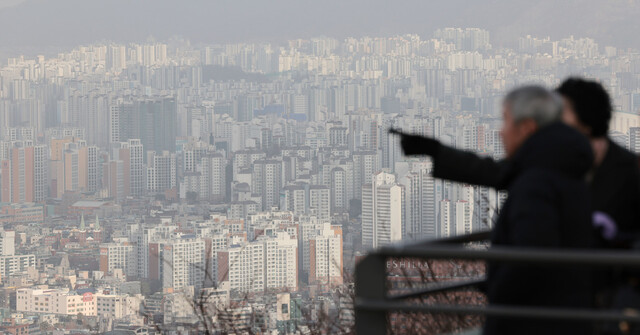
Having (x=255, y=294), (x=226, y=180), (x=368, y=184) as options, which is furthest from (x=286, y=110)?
(x=255, y=294)

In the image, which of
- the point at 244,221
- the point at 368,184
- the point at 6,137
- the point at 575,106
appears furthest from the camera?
the point at 6,137

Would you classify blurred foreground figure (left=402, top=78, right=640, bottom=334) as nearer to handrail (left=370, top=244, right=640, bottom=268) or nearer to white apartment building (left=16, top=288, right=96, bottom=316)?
handrail (left=370, top=244, right=640, bottom=268)

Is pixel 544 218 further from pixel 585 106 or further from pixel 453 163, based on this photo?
pixel 453 163

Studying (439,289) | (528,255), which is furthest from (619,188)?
(528,255)

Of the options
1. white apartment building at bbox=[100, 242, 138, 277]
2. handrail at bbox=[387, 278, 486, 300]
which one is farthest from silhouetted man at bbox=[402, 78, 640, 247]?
white apartment building at bbox=[100, 242, 138, 277]

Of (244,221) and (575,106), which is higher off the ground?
(575,106)

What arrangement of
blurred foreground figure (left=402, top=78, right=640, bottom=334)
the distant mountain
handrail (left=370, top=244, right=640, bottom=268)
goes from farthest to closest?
the distant mountain
blurred foreground figure (left=402, top=78, right=640, bottom=334)
handrail (left=370, top=244, right=640, bottom=268)

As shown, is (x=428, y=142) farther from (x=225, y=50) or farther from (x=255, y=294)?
(x=225, y=50)

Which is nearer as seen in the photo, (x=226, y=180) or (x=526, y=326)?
(x=526, y=326)
